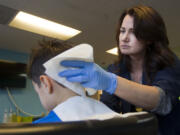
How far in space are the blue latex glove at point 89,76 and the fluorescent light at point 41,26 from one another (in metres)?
1.53

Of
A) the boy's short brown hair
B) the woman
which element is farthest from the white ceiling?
the boy's short brown hair

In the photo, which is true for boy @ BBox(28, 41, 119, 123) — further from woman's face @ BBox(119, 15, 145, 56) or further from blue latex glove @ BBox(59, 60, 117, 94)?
woman's face @ BBox(119, 15, 145, 56)

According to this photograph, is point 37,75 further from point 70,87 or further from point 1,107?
point 1,107

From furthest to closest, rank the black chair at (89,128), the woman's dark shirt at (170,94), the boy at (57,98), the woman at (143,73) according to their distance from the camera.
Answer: the woman's dark shirt at (170,94) < the woman at (143,73) < the boy at (57,98) < the black chair at (89,128)

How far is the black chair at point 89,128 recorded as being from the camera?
285 mm

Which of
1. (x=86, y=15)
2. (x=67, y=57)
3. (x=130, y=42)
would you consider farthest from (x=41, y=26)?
(x=67, y=57)

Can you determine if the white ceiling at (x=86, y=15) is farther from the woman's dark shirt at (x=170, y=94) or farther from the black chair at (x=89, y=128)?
the black chair at (x=89, y=128)

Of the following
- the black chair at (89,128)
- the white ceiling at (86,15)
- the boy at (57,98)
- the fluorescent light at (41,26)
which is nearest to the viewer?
the black chair at (89,128)

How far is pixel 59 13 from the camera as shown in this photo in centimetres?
189

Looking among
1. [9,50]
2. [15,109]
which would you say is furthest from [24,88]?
[9,50]

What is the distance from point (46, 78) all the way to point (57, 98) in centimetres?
8

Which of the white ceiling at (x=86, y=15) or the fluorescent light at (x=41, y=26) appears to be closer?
the white ceiling at (x=86, y=15)

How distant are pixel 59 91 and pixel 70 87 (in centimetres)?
6

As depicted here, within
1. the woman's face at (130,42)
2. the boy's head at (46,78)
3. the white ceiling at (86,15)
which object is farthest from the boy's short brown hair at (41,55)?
the white ceiling at (86,15)
